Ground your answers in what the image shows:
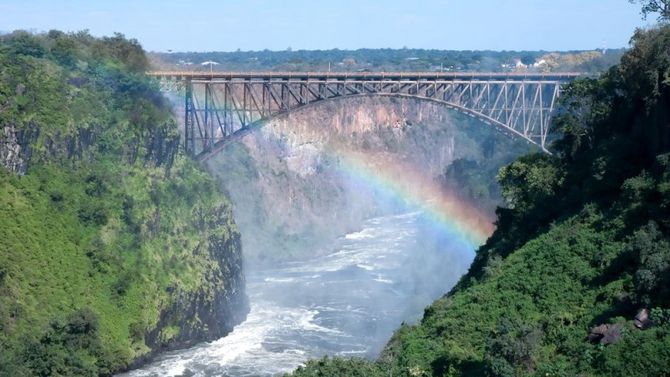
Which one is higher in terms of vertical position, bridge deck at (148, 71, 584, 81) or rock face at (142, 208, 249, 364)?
bridge deck at (148, 71, 584, 81)

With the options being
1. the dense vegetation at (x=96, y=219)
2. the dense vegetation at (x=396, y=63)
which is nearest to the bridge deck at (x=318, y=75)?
the dense vegetation at (x=96, y=219)

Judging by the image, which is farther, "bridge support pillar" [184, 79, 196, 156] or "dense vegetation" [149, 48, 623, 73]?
"dense vegetation" [149, 48, 623, 73]

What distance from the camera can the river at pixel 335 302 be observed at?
45.2m

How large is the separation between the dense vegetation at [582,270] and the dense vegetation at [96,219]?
1390 cm

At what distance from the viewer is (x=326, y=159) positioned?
Answer: 8875 cm

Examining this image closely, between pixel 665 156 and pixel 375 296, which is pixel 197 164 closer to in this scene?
pixel 375 296

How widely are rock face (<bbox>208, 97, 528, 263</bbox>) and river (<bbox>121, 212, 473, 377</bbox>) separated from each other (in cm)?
301

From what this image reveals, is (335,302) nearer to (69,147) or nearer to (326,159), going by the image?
(69,147)

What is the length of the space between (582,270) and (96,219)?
81.1 feet

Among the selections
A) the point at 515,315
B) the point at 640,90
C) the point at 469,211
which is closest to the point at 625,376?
the point at 515,315

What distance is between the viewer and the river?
148 ft

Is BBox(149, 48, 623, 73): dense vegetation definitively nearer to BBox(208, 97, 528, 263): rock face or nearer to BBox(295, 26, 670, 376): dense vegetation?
BBox(208, 97, 528, 263): rock face

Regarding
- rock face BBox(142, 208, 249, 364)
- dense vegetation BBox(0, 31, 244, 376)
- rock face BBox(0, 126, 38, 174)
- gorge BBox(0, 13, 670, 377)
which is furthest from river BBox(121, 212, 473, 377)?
rock face BBox(0, 126, 38, 174)

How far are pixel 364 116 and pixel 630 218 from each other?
211ft
